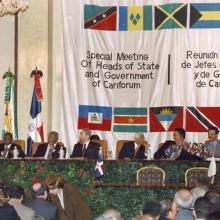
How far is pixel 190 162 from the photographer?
→ 1319 cm

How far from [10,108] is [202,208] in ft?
33.7

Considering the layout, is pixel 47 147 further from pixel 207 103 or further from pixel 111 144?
pixel 207 103

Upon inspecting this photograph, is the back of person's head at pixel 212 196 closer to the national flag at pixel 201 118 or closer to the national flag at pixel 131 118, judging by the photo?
the national flag at pixel 201 118

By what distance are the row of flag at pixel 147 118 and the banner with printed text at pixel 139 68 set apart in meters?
0.02

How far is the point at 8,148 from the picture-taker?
1503cm

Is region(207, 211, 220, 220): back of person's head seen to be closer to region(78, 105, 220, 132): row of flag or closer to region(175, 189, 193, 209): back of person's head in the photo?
region(175, 189, 193, 209): back of person's head

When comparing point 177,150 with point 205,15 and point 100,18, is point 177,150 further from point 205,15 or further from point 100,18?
point 100,18

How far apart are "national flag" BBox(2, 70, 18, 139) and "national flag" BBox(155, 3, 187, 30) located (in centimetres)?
317

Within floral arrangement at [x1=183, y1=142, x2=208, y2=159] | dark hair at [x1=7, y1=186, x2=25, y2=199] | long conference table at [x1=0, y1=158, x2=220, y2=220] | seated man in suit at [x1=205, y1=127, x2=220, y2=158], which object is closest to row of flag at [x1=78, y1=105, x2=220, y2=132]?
seated man in suit at [x1=205, y1=127, x2=220, y2=158]

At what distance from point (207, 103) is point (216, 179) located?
4042 millimetres

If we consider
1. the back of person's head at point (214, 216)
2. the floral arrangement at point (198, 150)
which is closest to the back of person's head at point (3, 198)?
the back of person's head at point (214, 216)

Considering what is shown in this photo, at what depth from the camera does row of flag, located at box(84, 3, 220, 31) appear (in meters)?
17.0

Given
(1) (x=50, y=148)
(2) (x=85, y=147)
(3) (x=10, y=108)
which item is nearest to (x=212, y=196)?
(2) (x=85, y=147)

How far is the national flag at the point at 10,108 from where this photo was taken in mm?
17016
